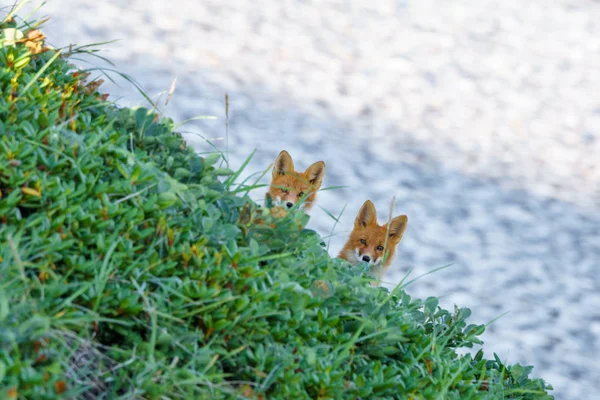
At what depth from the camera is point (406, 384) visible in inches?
106

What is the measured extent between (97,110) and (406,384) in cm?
152

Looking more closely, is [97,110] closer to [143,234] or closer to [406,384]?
[143,234]

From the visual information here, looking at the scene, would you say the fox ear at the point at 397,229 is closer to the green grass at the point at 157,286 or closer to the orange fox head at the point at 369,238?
the orange fox head at the point at 369,238

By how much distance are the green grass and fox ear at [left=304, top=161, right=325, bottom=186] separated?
8.96 feet

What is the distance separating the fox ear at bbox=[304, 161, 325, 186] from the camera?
18.9ft

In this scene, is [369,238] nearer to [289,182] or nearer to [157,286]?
[289,182]

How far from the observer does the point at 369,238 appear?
19.0 ft

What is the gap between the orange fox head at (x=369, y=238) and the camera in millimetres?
5766

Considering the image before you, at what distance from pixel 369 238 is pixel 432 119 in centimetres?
333

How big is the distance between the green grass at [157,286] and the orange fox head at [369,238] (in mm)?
2691

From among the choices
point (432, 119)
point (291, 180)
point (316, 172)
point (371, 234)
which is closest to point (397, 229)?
point (371, 234)

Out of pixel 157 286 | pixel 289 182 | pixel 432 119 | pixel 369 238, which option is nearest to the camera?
pixel 157 286

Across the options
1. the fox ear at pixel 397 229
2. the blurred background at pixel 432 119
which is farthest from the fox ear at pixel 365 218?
the blurred background at pixel 432 119

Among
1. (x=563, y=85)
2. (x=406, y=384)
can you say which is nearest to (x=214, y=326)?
(x=406, y=384)
